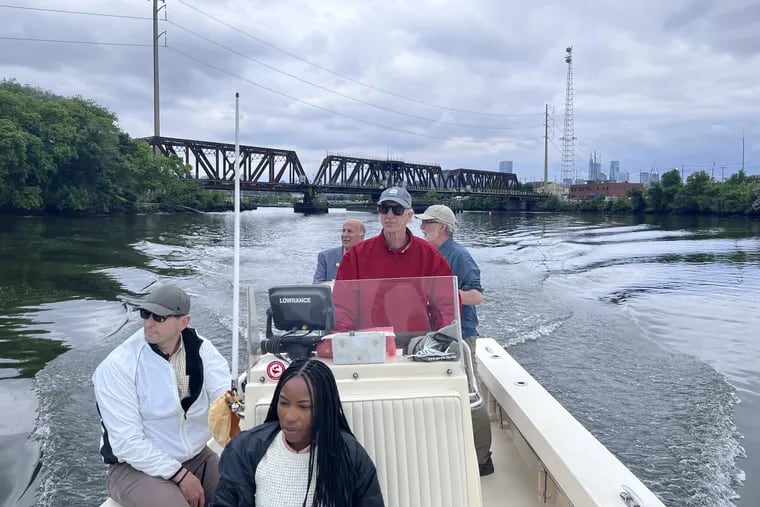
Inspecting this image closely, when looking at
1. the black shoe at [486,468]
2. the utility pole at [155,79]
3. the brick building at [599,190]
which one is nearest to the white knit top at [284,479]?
the black shoe at [486,468]

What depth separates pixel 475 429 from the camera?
10.7ft

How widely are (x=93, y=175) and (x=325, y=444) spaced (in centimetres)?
4378

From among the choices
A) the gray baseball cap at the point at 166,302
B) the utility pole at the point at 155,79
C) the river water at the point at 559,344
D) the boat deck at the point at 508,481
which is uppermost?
the utility pole at the point at 155,79

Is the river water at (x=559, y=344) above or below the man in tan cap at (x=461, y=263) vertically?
below

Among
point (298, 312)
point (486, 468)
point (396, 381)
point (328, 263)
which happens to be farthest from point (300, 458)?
point (328, 263)

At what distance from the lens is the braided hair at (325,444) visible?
1.88 m

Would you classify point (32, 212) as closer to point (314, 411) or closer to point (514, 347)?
point (514, 347)

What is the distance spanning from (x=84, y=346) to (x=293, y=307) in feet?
20.8

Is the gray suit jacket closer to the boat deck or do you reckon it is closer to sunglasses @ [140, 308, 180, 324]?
the boat deck

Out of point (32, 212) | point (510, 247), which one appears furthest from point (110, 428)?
point (32, 212)

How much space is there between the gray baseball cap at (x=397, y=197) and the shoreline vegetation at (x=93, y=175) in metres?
34.6

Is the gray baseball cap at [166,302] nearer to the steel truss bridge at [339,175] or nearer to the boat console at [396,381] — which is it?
the boat console at [396,381]

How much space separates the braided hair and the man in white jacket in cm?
92

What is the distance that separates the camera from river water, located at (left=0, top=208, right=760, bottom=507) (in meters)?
4.65
